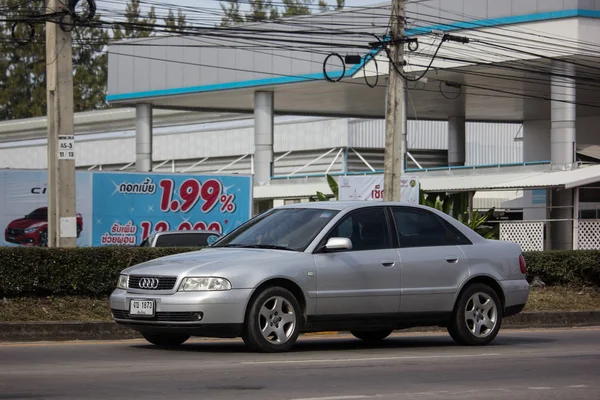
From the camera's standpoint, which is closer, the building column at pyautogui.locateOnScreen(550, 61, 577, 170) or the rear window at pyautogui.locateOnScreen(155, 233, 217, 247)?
the rear window at pyautogui.locateOnScreen(155, 233, 217, 247)

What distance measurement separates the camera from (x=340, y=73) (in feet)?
140

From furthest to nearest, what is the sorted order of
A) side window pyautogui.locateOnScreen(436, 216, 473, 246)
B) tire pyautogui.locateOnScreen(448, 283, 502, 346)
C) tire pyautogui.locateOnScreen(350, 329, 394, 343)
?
1. tire pyautogui.locateOnScreen(350, 329, 394, 343)
2. side window pyautogui.locateOnScreen(436, 216, 473, 246)
3. tire pyautogui.locateOnScreen(448, 283, 502, 346)

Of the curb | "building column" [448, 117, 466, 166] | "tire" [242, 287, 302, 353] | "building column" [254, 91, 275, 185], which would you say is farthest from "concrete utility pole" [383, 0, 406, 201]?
"building column" [448, 117, 466, 166]

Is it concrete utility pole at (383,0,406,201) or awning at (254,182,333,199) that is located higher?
concrete utility pole at (383,0,406,201)

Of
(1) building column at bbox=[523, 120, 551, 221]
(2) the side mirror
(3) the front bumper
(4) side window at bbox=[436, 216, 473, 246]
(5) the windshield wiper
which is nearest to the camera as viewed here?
(3) the front bumper

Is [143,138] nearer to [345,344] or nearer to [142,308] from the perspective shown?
[345,344]

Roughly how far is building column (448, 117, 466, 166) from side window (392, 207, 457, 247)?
39728 millimetres

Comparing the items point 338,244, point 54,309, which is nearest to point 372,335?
point 338,244

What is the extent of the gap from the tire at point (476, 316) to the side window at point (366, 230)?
1228 millimetres

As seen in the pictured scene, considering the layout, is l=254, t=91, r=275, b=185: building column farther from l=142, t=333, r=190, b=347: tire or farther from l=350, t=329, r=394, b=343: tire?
l=142, t=333, r=190, b=347: tire

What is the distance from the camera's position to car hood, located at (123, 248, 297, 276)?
11352mm

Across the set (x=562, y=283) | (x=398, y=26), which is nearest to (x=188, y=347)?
(x=562, y=283)

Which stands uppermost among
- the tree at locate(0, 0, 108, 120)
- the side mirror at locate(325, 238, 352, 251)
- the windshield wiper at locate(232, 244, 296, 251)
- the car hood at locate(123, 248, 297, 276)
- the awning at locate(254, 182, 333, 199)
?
the tree at locate(0, 0, 108, 120)

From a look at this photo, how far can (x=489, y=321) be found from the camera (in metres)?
13.3
